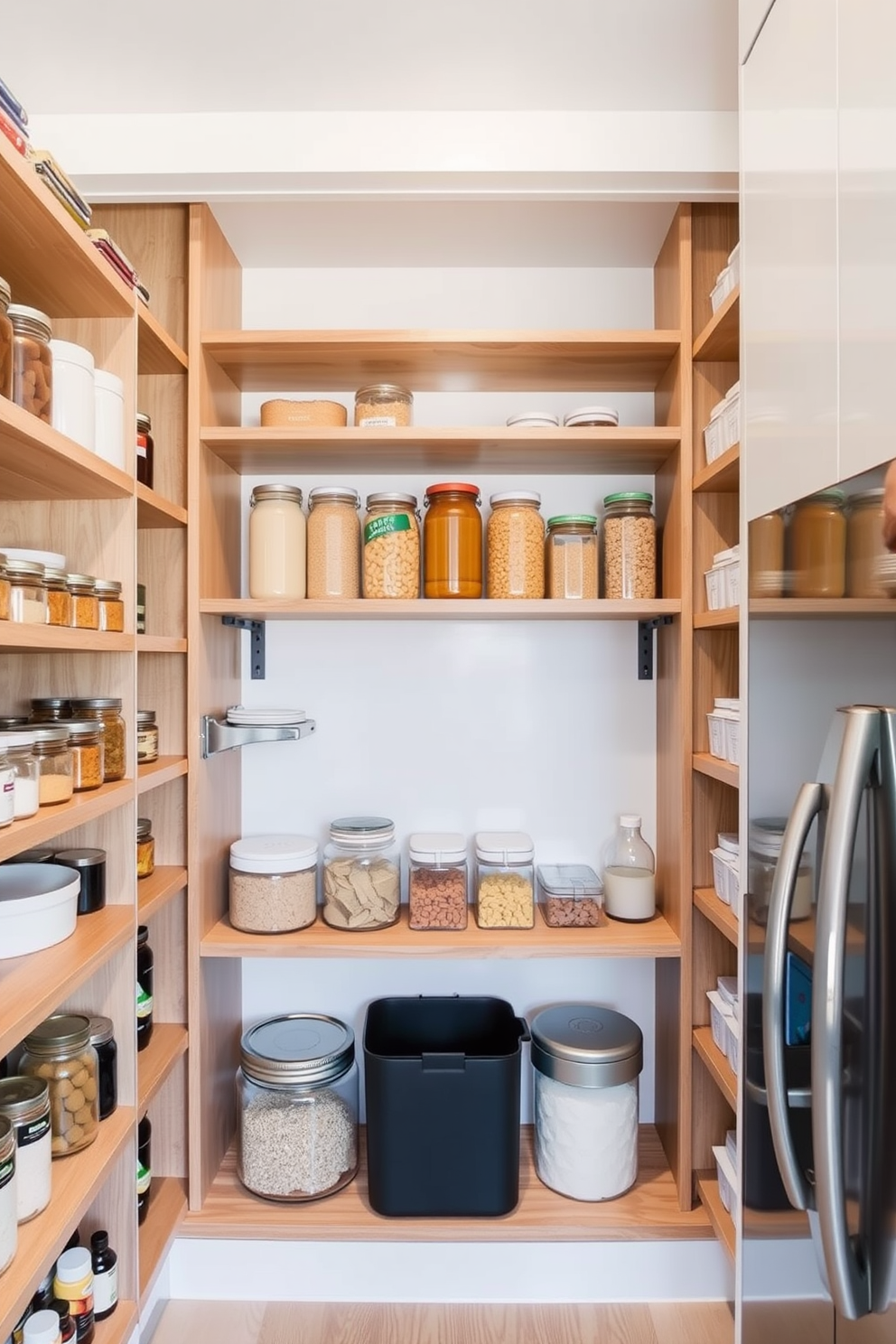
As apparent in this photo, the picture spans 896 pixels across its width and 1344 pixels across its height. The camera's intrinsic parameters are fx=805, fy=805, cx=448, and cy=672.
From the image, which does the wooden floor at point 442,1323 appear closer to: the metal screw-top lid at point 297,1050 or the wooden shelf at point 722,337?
the metal screw-top lid at point 297,1050

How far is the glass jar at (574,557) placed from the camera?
164 cm

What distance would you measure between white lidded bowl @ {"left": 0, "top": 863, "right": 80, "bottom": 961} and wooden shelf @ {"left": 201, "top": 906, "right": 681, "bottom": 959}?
17.1 inches

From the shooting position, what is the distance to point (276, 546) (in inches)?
64.9

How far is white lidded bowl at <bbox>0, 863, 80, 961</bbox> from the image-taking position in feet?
3.70

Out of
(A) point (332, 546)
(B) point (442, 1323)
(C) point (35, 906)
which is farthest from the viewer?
(A) point (332, 546)

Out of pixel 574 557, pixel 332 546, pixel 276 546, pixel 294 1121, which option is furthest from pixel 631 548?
pixel 294 1121

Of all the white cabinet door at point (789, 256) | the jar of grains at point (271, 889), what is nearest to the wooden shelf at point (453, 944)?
the jar of grains at point (271, 889)

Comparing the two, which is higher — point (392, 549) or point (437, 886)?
point (392, 549)

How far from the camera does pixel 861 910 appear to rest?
0.76 m

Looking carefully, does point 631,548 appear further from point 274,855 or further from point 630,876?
point 274,855

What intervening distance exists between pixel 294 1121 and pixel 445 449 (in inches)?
55.0

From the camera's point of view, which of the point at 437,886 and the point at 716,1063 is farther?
the point at 437,886

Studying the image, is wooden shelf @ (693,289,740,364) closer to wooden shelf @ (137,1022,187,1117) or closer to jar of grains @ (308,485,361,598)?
jar of grains @ (308,485,361,598)

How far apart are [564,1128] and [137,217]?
6.72 ft
